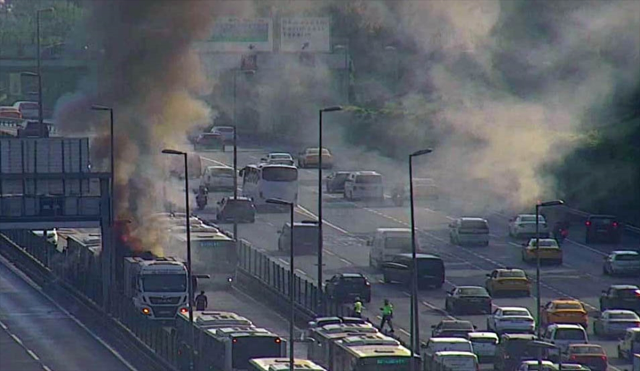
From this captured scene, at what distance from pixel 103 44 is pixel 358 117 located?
31.8 m

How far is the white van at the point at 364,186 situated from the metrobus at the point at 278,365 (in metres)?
46.9

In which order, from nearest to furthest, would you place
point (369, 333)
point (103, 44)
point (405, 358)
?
1. point (405, 358)
2. point (369, 333)
3. point (103, 44)

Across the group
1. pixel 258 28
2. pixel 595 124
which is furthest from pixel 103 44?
pixel 258 28

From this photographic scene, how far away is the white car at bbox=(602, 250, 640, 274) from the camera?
79.8 meters

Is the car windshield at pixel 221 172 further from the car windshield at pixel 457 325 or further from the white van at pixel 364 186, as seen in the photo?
the car windshield at pixel 457 325

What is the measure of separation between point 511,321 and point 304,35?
5297 centimetres

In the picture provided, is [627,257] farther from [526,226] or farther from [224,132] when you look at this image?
[224,132]

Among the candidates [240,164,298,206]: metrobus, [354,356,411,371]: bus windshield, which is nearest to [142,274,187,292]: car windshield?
[354,356,411,371]: bus windshield

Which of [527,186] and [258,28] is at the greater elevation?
[258,28]

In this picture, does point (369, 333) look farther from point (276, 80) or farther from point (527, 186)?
point (276, 80)

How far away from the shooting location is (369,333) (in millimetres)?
57406

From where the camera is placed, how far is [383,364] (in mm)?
53562

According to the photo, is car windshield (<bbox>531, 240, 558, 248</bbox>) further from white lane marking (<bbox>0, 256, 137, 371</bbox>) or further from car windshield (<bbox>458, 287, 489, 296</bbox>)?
white lane marking (<bbox>0, 256, 137, 371</bbox>)

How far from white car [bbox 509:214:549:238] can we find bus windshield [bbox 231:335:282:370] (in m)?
32.3
